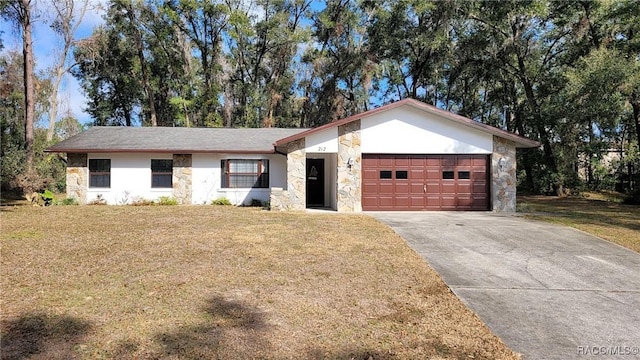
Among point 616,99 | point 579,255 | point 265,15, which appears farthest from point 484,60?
point 579,255

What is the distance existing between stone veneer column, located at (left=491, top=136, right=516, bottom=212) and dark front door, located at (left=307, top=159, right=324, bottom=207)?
7.36 metres

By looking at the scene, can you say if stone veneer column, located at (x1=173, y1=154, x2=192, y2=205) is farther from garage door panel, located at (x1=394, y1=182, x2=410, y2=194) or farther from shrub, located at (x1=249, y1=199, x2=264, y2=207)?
garage door panel, located at (x1=394, y1=182, x2=410, y2=194)

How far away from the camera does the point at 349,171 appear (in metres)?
14.3

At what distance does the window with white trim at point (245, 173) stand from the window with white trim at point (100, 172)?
499cm

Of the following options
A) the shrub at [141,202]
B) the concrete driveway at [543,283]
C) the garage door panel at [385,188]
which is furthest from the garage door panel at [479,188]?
the shrub at [141,202]

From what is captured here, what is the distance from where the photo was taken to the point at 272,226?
10484mm

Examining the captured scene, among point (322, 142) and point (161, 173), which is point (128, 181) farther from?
point (322, 142)

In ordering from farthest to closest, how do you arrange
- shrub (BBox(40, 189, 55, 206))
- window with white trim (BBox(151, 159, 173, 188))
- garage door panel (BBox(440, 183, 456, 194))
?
window with white trim (BBox(151, 159, 173, 188)), shrub (BBox(40, 189, 55, 206)), garage door panel (BBox(440, 183, 456, 194))

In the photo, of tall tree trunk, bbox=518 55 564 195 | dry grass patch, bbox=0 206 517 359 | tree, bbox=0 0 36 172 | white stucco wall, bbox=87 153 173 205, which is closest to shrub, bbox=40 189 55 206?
white stucco wall, bbox=87 153 173 205

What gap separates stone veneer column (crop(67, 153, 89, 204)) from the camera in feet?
52.8

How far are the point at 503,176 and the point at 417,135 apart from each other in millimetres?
3811

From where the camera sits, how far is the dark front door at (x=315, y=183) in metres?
17.5

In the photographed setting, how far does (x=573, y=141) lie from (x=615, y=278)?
1986cm

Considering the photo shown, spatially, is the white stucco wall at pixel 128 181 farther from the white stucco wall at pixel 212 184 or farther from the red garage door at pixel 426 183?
the red garage door at pixel 426 183
